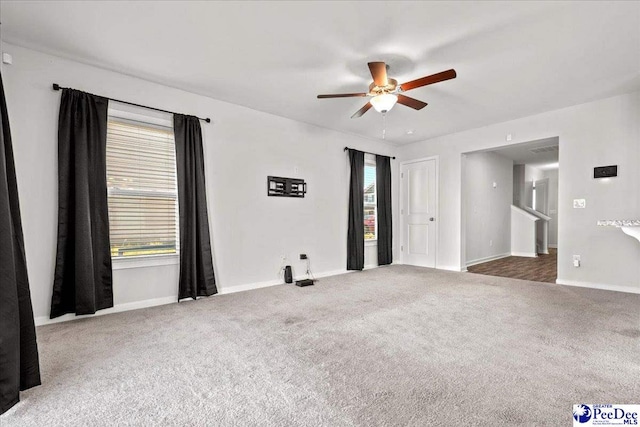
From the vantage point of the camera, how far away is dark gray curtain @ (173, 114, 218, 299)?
144 inches

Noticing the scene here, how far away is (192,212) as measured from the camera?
3689 mm

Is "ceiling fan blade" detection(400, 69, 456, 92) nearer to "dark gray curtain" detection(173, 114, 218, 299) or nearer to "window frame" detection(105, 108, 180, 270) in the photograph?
"dark gray curtain" detection(173, 114, 218, 299)

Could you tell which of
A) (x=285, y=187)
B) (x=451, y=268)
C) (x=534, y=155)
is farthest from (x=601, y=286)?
(x=285, y=187)

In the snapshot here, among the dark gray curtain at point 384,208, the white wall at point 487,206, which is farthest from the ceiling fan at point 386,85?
the white wall at point 487,206

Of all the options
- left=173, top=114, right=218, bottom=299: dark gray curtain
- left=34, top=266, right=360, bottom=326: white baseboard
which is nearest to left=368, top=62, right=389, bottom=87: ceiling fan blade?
left=173, top=114, right=218, bottom=299: dark gray curtain

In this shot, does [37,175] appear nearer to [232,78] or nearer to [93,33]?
[93,33]

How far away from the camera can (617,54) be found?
2938mm

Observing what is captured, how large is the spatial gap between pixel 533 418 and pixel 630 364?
3.84 feet

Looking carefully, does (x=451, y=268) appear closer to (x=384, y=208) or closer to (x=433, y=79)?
(x=384, y=208)

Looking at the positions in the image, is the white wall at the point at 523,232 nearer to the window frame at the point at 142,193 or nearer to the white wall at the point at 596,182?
the white wall at the point at 596,182

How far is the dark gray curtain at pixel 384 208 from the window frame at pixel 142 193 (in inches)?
152

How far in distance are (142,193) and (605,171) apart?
6.11 m

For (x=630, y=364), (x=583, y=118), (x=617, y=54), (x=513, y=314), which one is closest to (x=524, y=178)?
(x=583, y=118)

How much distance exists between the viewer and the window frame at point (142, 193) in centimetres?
330
